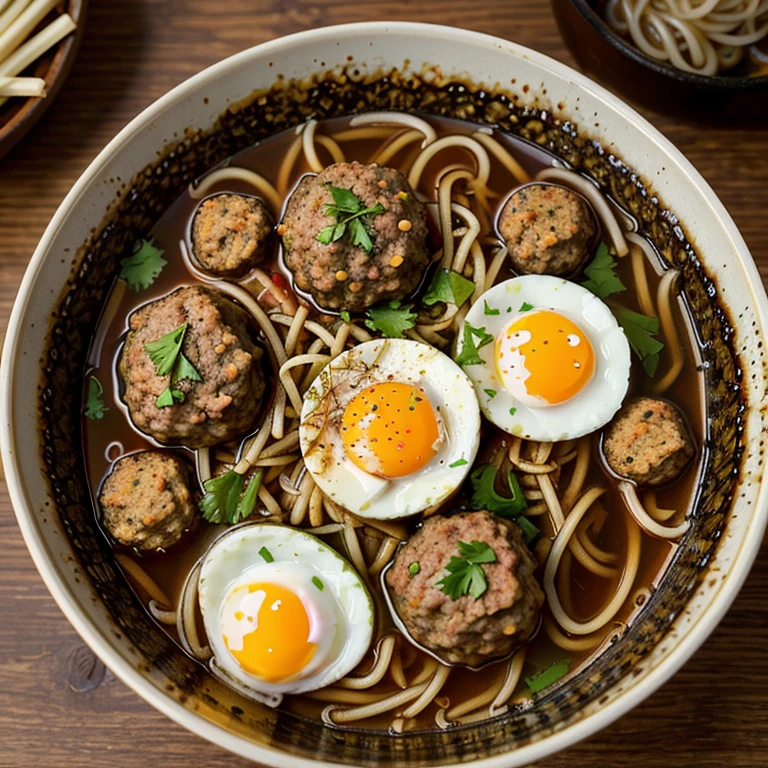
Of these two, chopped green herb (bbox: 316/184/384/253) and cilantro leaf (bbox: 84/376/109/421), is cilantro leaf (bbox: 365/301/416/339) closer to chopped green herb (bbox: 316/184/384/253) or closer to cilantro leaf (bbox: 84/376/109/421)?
chopped green herb (bbox: 316/184/384/253)

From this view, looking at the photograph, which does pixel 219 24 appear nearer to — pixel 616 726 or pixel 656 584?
pixel 656 584

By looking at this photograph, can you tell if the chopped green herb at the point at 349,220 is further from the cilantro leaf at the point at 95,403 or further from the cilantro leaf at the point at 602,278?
the cilantro leaf at the point at 95,403

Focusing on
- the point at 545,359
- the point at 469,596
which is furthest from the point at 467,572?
the point at 545,359

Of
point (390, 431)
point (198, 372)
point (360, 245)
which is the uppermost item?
point (360, 245)

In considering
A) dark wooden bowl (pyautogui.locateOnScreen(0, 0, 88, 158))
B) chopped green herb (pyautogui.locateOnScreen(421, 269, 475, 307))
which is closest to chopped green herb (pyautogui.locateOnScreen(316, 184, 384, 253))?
chopped green herb (pyautogui.locateOnScreen(421, 269, 475, 307))

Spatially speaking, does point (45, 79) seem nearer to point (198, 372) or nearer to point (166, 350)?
point (166, 350)

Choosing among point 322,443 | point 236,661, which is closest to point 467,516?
point 322,443

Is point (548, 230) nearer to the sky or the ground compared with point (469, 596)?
nearer to the sky
